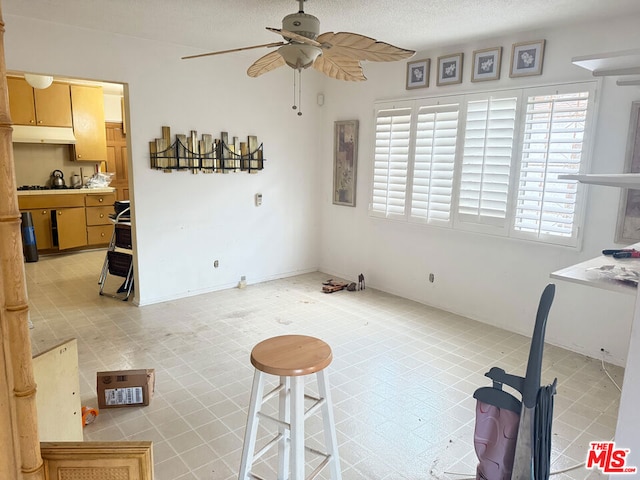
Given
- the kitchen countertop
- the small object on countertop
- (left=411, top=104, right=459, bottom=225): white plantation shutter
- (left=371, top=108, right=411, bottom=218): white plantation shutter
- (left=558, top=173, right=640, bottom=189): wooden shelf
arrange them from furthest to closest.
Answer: the kitchen countertop
(left=371, top=108, right=411, bottom=218): white plantation shutter
(left=411, top=104, right=459, bottom=225): white plantation shutter
the small object on countertop
(left=558, top=173, right=640, bottom=189): wooden shelf

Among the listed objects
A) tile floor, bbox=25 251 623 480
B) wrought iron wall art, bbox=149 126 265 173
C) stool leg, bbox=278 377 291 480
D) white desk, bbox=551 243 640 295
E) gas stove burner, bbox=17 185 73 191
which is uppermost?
wrought iron wall art, bbox=149 126 265 173

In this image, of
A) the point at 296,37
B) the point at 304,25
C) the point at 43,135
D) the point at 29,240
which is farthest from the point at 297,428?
the point at 43,135

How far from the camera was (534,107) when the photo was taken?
3504 mm

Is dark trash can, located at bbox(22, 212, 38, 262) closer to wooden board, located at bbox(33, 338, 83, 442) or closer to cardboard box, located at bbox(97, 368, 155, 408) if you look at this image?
cardboard box, located at bbox(97, 368, 155, 408)

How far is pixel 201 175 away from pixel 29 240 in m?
3.09

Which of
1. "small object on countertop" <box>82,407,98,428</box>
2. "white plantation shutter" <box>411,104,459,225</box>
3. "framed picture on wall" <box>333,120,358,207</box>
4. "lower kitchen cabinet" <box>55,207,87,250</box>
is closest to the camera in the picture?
"small object on countertop" <box>82,407,98,428</box>

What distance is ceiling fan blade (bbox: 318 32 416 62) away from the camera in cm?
214

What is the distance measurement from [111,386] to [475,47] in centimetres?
389

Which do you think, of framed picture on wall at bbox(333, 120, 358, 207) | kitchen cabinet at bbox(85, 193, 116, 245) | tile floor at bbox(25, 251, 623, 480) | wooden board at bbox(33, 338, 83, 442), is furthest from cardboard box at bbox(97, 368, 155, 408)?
kitchen cabinet at bbox(85, 193, 116, 245)

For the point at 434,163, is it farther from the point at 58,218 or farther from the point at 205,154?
the point at 58,218

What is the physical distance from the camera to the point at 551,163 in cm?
345

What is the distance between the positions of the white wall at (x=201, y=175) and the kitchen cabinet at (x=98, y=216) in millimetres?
2981

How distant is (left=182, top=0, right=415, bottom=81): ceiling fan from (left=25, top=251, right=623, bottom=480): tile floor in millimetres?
2016

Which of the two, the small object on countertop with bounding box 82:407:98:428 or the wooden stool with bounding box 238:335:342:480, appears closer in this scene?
the wooden stool with bounding box 238:335:342:480
